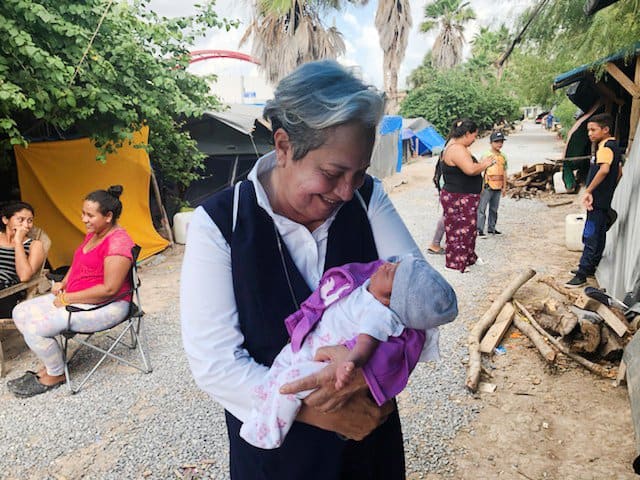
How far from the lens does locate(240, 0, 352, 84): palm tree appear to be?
17688mm

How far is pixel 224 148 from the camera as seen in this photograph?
10031mm

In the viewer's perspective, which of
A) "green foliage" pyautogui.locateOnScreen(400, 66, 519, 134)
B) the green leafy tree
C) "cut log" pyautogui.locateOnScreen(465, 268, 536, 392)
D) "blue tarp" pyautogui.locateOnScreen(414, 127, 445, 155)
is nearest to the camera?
"cut log" pyautogui.locateOnScreen(465, 268, 536, 392)

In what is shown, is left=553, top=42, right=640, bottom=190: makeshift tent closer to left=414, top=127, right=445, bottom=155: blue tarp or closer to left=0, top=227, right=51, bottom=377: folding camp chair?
left=0, top=227, right=51, bottom=377: folding camp chair

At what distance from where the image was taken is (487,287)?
5.58 m

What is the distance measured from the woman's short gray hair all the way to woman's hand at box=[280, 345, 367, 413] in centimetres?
55

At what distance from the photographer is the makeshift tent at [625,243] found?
3926 millimetres

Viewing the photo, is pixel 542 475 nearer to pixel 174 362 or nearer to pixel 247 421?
pixel 247 421

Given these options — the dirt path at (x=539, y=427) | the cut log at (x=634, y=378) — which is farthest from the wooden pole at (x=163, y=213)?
the cut log at (x=634, y=378)

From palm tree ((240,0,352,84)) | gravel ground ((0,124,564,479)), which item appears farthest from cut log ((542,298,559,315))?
palm tree ((240,0,352,84))

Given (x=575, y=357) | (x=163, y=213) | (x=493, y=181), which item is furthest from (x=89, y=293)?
(x=493, y=181)

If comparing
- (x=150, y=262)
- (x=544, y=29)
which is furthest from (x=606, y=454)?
(x=150, y=262)

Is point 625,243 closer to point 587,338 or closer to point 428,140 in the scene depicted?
point 587,338

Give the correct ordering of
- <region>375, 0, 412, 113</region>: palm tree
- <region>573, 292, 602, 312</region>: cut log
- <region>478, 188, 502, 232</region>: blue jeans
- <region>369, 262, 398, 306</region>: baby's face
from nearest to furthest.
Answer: <region>369, 262, 398, 306</region>: baby's face < <region>573, 292, 602, 312</region>: cut log < <region>478, 188, 502, 232</region>: blue jeans < <region>375, 0, 412, 113</region>: palm tree

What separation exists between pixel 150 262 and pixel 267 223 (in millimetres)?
6907
